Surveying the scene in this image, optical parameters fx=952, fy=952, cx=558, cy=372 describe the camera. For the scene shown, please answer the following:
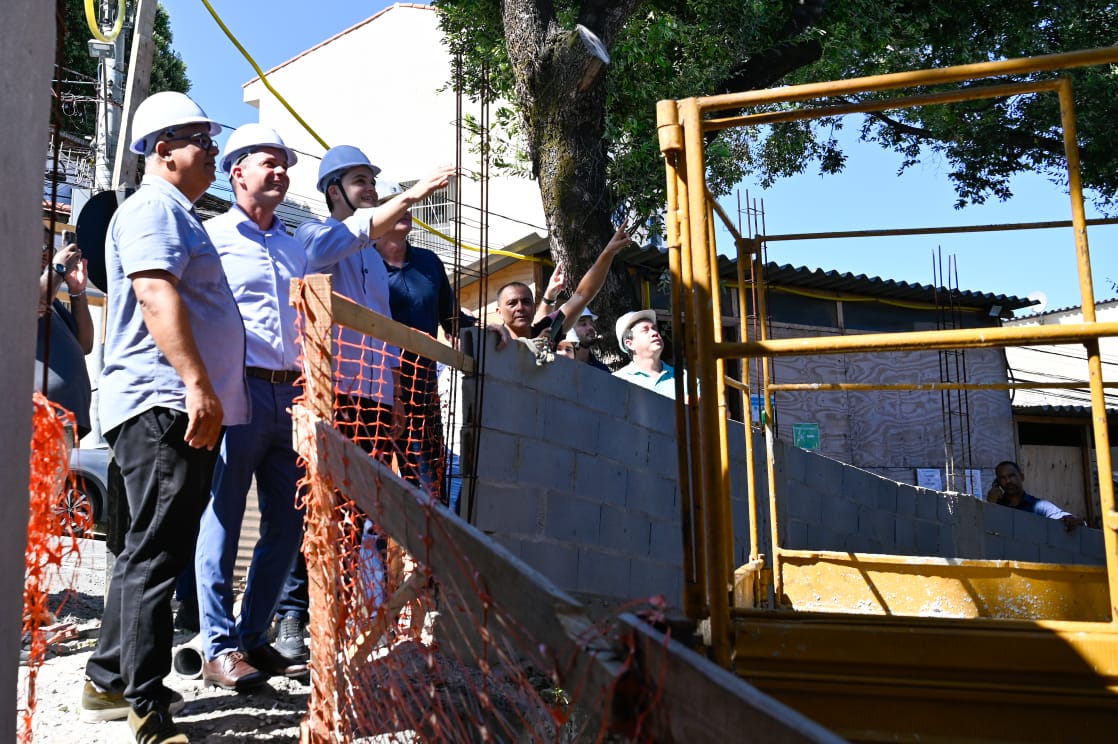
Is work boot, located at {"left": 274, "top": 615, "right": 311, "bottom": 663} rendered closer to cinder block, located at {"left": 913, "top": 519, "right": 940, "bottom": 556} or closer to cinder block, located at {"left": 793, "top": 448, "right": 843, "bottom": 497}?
cinder block, located at {"left": 793, "top": 448, "right": 843, "bottom": 497}

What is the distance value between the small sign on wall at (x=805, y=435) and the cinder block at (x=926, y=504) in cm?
473

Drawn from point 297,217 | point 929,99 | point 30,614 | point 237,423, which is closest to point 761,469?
point 929,99

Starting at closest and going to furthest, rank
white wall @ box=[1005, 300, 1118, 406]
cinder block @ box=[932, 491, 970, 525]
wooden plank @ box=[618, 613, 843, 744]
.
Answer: wooden plank @ box=[618, 613, 843, 744]
cinder block @ box=[932, 491, 970, 525]
white wall @ box=[1005, 300, 1118, 406]

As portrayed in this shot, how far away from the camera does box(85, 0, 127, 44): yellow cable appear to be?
23.0 feet

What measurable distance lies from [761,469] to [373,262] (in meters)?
2.85

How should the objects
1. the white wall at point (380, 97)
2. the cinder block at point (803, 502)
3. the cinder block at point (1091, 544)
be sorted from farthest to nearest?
the white wall at point (380, 97) < the cinder block at point (1091, 544) < the cinder block at point (803, 502)

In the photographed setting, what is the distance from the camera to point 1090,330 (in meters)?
2.15

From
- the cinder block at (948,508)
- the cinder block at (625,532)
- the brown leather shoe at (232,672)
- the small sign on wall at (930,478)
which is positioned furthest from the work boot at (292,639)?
the small sign on wall at (930,478)

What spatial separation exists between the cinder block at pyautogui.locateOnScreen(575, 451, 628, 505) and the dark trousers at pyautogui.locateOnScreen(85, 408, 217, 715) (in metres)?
1.95

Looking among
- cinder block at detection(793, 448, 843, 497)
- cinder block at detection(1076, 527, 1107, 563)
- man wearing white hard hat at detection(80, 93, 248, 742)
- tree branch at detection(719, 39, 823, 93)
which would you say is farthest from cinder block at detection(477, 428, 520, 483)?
cinder block at detection(1076, 527, 1107, 563)

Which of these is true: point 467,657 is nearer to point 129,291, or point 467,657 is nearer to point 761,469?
point 129,291

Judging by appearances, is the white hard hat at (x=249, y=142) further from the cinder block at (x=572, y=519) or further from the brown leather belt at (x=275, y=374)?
the cinder block at (x=572, y=519)

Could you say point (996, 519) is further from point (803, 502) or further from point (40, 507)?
point (40, 507)

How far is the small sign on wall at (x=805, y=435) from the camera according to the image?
40.6 feet
